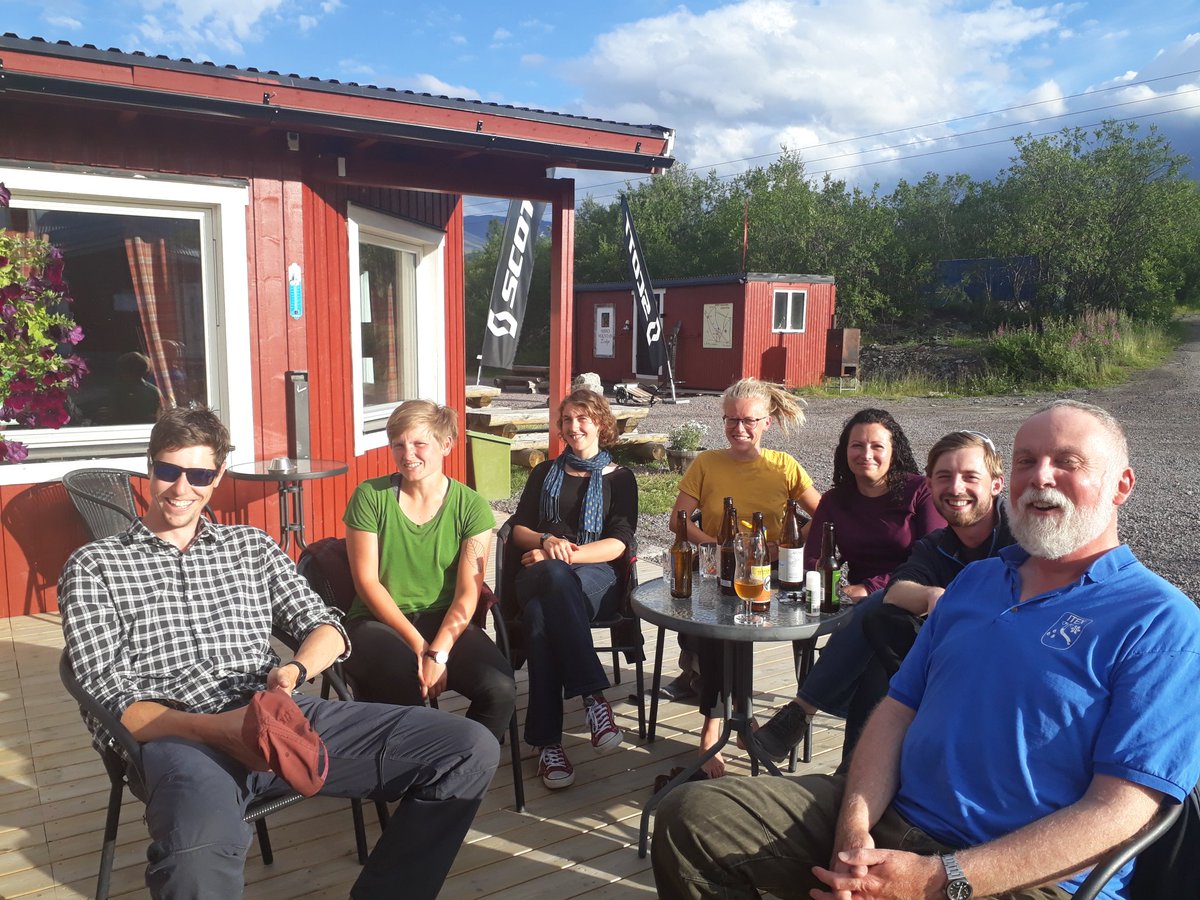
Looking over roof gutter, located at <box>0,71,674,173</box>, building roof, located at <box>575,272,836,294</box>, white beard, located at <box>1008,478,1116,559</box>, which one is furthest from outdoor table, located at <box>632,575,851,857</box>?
building roof, located at <box>575,272,836,294</box>

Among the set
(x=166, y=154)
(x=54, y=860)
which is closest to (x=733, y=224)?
(x=166, y=154)

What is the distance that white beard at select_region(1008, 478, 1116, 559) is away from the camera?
5.25 ft

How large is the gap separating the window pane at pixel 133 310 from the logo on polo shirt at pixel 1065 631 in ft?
13.8

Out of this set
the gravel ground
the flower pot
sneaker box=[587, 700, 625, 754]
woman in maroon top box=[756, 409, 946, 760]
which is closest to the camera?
woman in maroon top box=[756, 409, 946, 760]

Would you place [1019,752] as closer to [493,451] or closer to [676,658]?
[676,658]

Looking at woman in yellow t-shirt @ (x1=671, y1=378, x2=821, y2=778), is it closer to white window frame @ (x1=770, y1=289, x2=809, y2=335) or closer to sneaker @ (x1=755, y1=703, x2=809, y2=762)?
sneaker @ (x1=755, y1=703, x2=809, y2=762)

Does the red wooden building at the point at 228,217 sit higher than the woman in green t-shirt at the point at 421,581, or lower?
higher

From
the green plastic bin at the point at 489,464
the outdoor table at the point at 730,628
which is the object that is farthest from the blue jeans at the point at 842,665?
the green plastic bin at the point at 489,464

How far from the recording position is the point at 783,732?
2.34m

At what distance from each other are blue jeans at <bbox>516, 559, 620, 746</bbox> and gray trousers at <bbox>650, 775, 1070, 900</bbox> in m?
1.10

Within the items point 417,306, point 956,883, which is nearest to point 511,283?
point 417,306

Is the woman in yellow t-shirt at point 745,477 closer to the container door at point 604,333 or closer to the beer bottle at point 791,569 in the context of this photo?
the beer bottle at point 791,569

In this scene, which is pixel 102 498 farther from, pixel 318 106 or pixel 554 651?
pixel 554 651

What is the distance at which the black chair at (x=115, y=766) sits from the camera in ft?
Answer: 5.75
